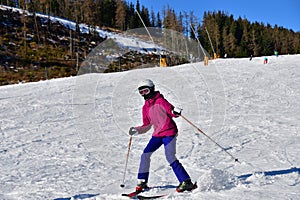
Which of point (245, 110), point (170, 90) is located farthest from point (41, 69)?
point (245, 110)

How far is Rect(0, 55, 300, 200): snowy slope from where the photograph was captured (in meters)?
4.57

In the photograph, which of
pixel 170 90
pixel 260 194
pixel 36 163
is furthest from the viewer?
pixel 170 90

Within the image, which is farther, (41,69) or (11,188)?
(41,69)

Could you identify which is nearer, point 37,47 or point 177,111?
point 177,111

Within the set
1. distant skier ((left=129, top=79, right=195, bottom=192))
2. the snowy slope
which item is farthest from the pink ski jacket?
the snowy slope

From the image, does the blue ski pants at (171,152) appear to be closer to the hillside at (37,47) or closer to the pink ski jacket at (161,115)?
the pink ski jacket at (161,115)

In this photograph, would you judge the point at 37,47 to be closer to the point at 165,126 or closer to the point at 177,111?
the point at 165,126

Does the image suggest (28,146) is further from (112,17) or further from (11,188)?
A: (112,17)

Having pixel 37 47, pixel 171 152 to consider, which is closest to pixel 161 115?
pixel 171 152

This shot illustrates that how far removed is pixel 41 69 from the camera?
41.1 meters

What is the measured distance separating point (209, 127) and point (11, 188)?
5.55 metres

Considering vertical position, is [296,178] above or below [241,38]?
below

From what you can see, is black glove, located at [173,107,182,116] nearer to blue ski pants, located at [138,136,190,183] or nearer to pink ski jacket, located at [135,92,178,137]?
pink ski jacket, located at [135,92,178,137]

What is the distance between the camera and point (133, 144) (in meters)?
7.57
